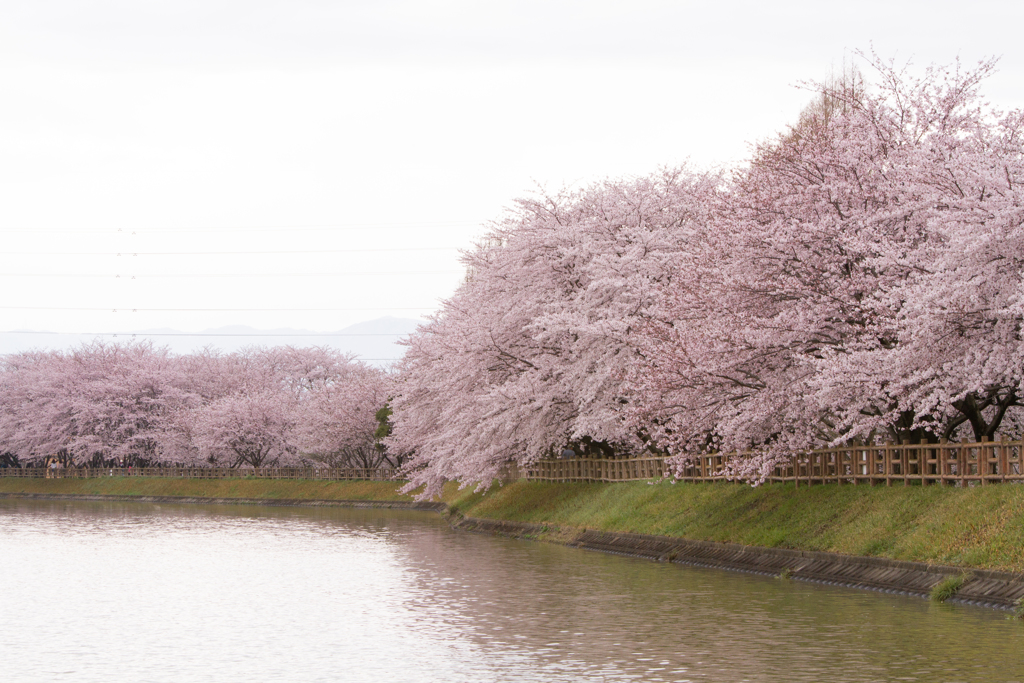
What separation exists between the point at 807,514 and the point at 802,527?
845 mm

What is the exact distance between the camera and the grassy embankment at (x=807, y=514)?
873 inches

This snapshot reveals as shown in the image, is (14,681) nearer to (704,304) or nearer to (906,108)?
(704,304)

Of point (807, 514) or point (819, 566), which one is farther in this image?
point (807, 514)

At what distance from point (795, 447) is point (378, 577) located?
1007cm

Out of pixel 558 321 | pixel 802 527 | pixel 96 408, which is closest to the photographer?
pixel 802 527

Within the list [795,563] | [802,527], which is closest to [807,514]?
[802,527]

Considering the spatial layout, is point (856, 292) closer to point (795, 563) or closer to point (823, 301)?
point (823, 301)

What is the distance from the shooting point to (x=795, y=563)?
87.8ft

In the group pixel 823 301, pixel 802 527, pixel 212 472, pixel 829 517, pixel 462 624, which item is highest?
pixel 823 301

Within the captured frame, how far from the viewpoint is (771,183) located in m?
29.8

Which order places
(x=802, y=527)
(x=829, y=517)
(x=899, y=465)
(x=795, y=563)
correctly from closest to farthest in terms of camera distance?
(x=795, y=563), (x=829, y=517), (x=899, y=465), (x=802, y=527)

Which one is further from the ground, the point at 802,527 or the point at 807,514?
the point at 807,514

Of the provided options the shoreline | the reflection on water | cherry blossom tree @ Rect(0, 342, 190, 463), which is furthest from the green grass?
cherry blossom tree @ Rect(0, 342, 190, 463)

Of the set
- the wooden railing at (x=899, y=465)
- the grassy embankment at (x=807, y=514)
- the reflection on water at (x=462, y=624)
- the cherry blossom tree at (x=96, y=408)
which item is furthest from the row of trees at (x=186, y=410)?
the reflection on water at (x=462, y=624)
